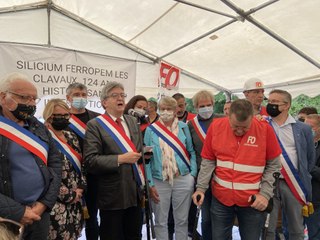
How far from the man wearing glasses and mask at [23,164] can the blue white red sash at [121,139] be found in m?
0.54

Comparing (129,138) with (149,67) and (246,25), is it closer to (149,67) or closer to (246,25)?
(246,25)

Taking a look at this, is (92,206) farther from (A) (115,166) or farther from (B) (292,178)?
(B) (292,178)

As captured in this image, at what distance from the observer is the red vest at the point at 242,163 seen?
6.85 feet

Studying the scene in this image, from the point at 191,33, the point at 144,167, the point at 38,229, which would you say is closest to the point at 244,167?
the point at 144,167

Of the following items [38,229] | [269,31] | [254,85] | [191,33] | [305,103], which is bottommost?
[38,229]

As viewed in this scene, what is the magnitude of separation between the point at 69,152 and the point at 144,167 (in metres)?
0.64

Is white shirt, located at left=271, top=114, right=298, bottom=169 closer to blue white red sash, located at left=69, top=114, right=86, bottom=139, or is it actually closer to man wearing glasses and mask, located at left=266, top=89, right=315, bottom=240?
man wearing glasses and mask, located at left=266, top=89, right=315, bottom=240

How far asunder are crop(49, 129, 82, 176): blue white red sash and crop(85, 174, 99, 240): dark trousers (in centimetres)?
24

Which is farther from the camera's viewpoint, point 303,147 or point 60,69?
Result: point 60,69

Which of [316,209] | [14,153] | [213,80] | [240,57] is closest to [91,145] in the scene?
[14,153]

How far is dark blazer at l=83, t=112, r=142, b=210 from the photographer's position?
2.17 m

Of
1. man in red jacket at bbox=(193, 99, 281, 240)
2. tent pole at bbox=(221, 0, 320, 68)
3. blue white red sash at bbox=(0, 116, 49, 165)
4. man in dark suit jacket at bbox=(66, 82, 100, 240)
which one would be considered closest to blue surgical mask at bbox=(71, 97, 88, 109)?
man in dark suit jacket at bbox=(66, 82, 100, 240)

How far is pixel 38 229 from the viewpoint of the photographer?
1.86m

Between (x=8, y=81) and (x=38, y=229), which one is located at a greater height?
(x=8, y=81)
